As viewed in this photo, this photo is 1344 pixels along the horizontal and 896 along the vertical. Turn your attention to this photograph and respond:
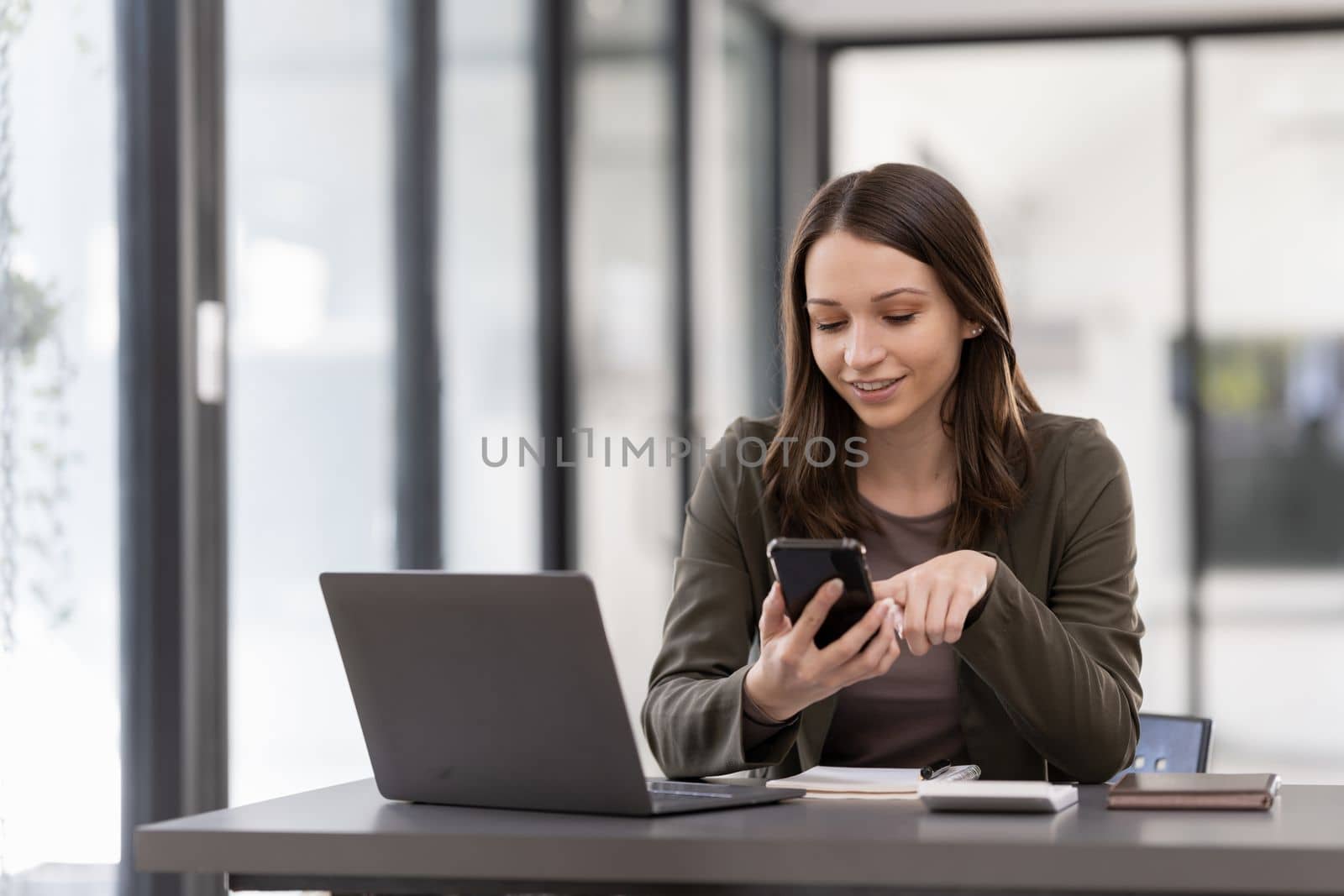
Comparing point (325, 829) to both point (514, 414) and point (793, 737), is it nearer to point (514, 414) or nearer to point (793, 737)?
point (793, 737)

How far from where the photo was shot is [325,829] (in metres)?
1.17

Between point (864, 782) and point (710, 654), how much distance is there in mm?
405

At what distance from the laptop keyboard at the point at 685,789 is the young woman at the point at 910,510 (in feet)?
0.43

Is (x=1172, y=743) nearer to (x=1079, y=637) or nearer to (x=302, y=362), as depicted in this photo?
(x=1079, y=637)

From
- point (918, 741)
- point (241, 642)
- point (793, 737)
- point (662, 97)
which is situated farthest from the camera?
point (662, 97)

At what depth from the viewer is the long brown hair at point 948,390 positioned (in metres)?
1.77

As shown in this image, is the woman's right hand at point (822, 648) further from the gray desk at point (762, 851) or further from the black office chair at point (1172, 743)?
the black office chair at point (1172, 743)

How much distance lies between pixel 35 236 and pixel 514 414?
1.84 metres

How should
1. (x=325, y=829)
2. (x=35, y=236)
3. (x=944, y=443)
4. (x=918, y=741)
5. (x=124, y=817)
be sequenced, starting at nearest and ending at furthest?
(x=325, y=829) → (x=918, y=741) → (x=944, y=443) → (x=35, y=236) → (x=124, y=817)

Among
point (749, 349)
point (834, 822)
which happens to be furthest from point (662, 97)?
point (834, 822)

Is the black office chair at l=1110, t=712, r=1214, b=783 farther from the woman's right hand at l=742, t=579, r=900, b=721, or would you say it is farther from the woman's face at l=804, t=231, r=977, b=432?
the woman's right hand at l=742, t=579, r=900, b=721

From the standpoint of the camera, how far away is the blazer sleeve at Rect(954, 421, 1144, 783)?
1.51 m

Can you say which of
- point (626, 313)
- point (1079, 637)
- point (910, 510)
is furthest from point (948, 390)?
point (626, 313)

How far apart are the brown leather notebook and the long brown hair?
0.56 meters
